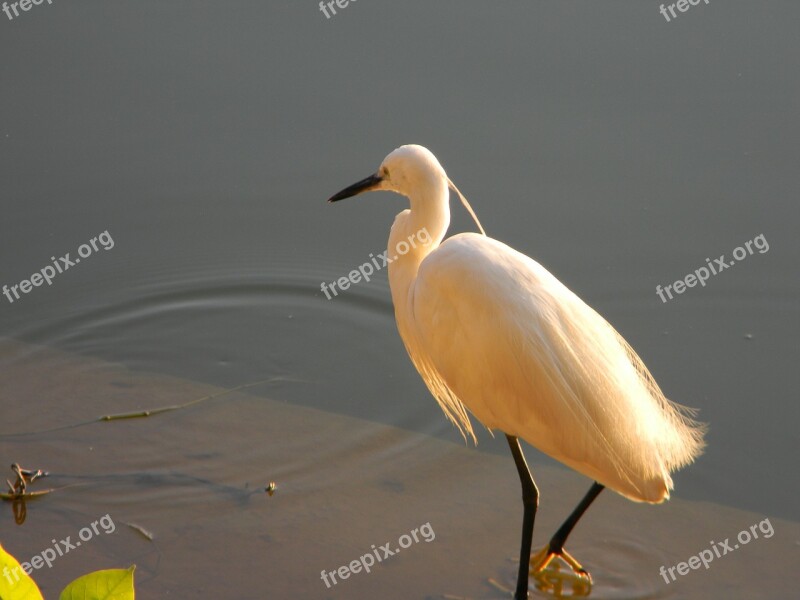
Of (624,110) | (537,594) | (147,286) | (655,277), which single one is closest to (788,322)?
(655,277)

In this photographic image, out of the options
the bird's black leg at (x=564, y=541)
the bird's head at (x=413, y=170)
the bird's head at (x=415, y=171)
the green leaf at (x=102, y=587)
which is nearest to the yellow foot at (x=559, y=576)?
the bird's black leg at (x=564, y=541)

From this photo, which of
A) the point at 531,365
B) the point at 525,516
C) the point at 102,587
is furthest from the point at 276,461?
the point at 102,587

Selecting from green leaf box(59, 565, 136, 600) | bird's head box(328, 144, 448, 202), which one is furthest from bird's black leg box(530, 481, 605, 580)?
green leaf box(59, 565, 136, 600)

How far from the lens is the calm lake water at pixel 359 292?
285 cm

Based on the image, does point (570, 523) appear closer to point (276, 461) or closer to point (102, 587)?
point (276, 461)

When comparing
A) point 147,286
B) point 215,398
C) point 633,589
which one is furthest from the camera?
point 147,286

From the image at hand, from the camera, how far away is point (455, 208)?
4270 millimetres

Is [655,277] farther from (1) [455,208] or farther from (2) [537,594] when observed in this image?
(2) [537,594]

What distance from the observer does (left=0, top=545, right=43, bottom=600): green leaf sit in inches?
29.5

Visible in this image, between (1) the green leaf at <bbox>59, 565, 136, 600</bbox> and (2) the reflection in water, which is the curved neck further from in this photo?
(1) the green leaf at <bbox>59, 565, 136, 600</bbox>

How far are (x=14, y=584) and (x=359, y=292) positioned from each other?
3.19 m

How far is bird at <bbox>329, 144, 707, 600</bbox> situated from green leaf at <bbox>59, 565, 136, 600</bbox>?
68.4 inches

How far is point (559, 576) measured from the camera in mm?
2746

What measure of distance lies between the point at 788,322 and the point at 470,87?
74.1 inches
